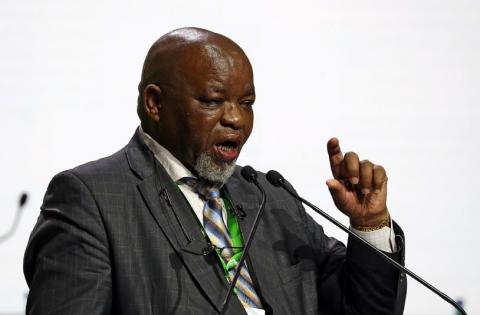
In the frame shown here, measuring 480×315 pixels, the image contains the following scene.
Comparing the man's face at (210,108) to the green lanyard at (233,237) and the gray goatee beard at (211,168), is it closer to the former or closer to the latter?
the gray goatee beard at (211,168)

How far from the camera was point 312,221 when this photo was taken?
286 cm

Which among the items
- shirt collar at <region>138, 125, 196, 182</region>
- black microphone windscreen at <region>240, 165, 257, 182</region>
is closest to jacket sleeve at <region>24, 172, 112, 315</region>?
shirt collar at <region>138, 125, 196, 182</region>

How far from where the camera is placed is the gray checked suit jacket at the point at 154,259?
2271mm

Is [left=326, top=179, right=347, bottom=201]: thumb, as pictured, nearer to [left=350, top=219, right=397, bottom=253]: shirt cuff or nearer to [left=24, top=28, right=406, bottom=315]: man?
[left=24, top=28, right=406, bottom=315]: man

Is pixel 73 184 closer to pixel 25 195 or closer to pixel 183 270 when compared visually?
pixel 183 270

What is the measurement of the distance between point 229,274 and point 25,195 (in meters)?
1.23

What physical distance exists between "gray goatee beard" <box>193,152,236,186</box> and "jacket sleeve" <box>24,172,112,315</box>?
1.13 feet

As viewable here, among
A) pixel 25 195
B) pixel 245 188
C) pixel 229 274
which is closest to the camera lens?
pixel 229 274

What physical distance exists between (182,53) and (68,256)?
68 centimetres

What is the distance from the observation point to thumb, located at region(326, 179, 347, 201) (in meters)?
2.50

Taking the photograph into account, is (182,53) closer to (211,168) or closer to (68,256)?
(211,168)

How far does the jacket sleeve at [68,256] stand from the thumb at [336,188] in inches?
25.7

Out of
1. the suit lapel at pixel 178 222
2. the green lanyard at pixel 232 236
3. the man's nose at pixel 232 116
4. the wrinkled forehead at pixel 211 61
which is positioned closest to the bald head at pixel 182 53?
the wrinkled forehead at pixel 211 61

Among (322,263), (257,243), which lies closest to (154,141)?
(257,243)
